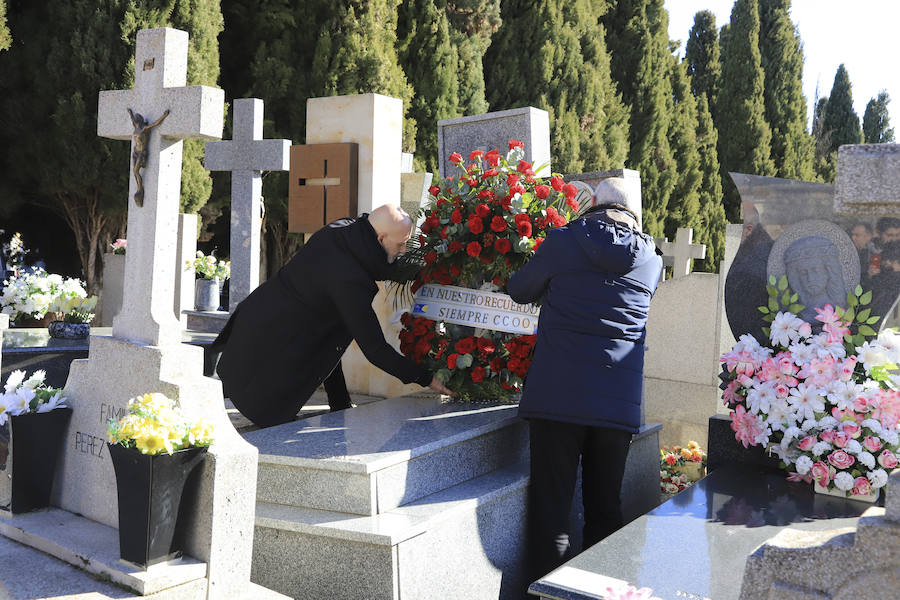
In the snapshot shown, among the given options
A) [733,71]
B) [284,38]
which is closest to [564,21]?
[284,38]

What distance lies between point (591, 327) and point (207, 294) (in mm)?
A: 6784

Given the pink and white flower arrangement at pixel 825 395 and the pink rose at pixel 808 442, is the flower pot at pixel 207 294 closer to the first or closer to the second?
the pink and white flower arrangement at pixel 825 395

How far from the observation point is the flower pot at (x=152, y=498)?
252 centimetres

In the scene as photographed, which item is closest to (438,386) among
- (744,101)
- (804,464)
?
(804,464)

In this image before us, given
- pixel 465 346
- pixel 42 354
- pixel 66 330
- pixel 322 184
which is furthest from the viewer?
pixel 66 330

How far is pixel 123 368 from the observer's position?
10.3ft

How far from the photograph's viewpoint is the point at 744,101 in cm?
2392

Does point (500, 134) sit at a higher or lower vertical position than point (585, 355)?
higher

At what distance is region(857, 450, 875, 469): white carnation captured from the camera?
3.57 m

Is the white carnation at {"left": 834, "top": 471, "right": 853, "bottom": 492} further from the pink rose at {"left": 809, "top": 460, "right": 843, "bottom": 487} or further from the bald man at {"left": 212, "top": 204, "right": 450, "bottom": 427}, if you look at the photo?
the bald man at {"left": 212, "top": 204, "right": 450, "bottom": 427}

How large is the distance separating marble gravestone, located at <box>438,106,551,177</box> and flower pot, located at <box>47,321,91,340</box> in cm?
342

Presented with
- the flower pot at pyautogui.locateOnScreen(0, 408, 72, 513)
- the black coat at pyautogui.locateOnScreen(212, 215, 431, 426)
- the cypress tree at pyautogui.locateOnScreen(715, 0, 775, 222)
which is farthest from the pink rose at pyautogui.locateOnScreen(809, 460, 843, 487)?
the cypress tree at pyautogui.locateOnScreen(715, 0, 775, 222)

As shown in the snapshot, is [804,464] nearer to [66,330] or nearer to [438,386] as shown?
[438,386]

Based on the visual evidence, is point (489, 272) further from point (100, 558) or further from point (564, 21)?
point (564, 21)
